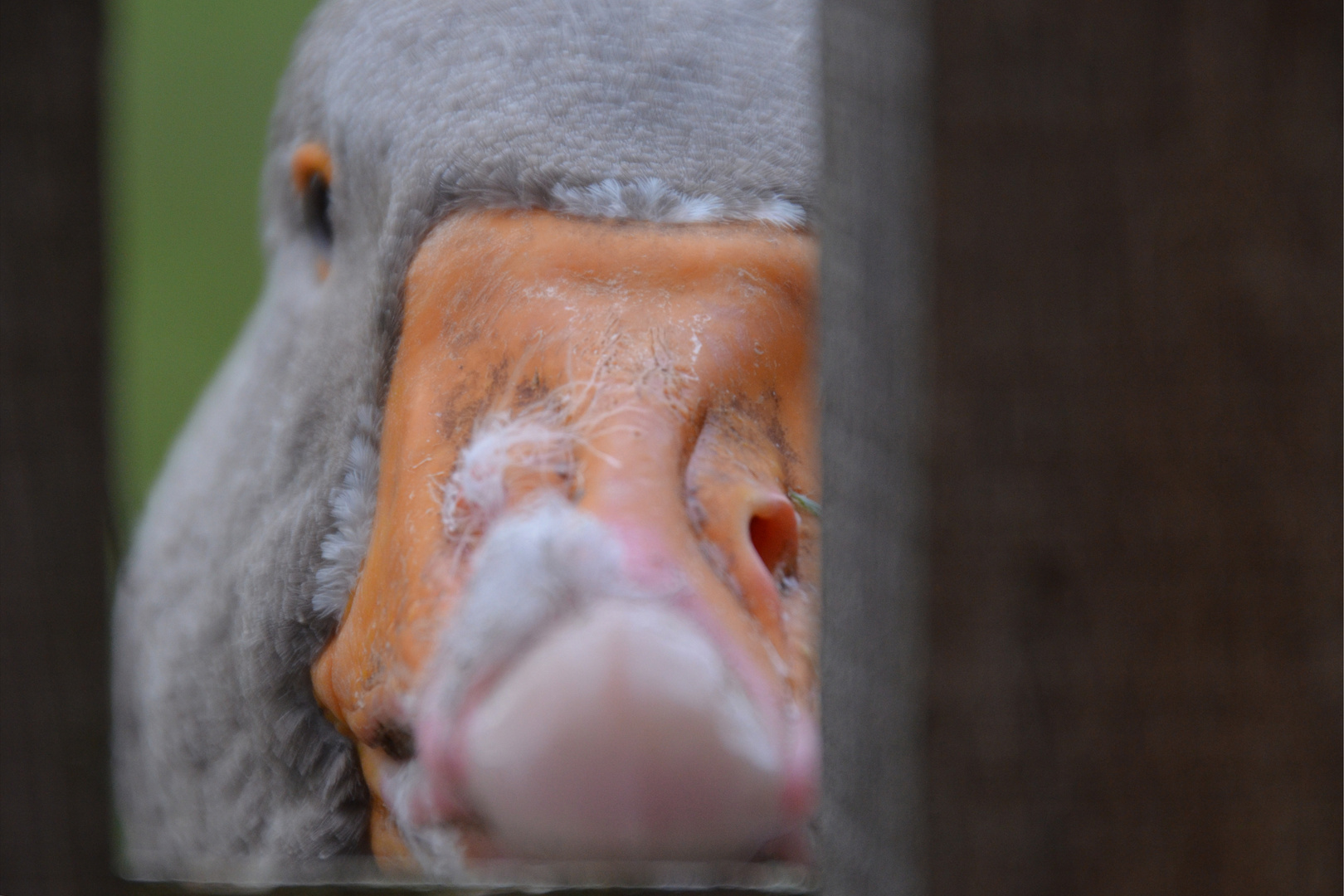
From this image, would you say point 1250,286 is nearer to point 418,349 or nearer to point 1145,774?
point 1145,774

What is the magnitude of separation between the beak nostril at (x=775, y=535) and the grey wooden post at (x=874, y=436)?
469 millimetres

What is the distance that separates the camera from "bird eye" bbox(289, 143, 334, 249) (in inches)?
77.7

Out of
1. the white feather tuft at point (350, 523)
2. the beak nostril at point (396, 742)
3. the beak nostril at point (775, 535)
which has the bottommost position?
the beak nostril at point (396, 742)

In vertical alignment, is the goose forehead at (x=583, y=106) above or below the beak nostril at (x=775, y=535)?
above

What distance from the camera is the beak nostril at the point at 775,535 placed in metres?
1.19

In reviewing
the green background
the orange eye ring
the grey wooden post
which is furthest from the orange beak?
the green background

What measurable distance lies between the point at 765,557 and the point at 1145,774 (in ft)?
1.98

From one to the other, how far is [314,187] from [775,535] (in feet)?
3.88

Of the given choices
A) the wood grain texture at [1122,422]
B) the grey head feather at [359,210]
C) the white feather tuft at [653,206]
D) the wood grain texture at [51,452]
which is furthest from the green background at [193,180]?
the wood grain texture at [1122,422]

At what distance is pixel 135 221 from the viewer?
20.3ft

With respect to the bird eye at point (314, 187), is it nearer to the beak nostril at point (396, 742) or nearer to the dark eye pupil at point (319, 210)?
the dark eye pupil at point (319, 210)

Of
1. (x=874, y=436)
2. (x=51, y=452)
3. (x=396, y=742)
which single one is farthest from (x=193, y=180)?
(x=874, y=436)

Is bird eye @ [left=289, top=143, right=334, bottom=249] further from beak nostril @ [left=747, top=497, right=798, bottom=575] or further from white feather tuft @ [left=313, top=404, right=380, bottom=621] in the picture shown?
beak nostril @ [left=747, top=497, right=798, bottom=575]

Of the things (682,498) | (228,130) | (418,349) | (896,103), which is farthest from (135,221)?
(896,103)
